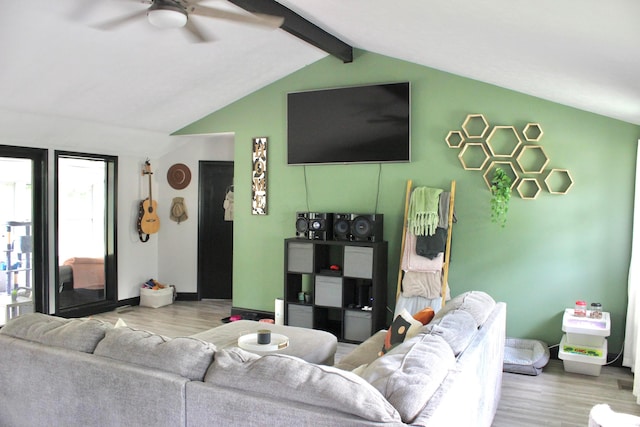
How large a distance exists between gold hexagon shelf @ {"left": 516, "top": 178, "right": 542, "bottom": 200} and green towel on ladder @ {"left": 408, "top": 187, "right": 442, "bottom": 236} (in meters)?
0.74

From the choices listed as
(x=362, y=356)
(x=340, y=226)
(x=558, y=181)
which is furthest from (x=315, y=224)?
(x=558, y=181)

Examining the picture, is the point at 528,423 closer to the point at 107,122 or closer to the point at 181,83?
the point at 181,83

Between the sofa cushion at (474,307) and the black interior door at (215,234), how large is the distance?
4575mm

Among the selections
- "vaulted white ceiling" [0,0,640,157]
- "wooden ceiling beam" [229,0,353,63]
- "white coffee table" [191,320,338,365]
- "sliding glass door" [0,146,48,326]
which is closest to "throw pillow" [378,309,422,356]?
"white coffee table" [191,320,338,365]

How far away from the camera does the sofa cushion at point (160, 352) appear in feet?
7.11

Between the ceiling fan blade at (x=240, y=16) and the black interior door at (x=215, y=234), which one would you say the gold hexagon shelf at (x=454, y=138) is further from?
the black interior door at (x=215, y=234)

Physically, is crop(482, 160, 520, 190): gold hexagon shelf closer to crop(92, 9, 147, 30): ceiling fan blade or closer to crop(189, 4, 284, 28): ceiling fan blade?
crop(189, 4, 284, 28): ceiling fan blade

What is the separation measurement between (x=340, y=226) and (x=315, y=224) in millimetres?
288

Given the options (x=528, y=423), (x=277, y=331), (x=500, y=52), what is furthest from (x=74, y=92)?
(x=528, y=423)

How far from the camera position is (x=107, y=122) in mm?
5805

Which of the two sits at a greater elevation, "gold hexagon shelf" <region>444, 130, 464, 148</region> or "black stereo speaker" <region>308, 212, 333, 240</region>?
"gold hexagon shelf" <region>444, 130, 464, 148</region>

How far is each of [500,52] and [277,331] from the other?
255 cm

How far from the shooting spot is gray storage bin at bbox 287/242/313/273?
220 inches

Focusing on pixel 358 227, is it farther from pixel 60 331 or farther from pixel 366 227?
pixel 60 331
